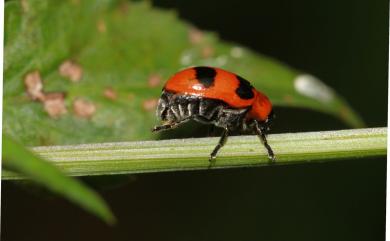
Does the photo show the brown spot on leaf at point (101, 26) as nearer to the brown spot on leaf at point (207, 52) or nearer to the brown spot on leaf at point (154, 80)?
the brown spot on leaf at point (154, 80)

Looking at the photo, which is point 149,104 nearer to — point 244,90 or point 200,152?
point 244,90

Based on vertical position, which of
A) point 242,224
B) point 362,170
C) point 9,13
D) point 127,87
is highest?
point 9,13

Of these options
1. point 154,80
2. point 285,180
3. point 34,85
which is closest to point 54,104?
point 34,85

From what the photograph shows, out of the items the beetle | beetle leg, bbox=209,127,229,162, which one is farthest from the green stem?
the beetle

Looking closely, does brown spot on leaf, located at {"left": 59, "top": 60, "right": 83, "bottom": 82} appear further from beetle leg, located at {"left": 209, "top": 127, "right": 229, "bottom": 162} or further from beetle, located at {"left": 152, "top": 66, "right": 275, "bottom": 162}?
beetle leg, located at {"left": 209, "top": 127, "right": 229, "bottom": 162}

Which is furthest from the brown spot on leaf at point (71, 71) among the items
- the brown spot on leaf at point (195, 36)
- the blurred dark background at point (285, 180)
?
the blurred dark background at point (285, 180)

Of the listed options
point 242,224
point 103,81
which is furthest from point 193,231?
point 103,81

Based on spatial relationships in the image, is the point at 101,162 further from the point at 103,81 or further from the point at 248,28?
the point at 248,28
